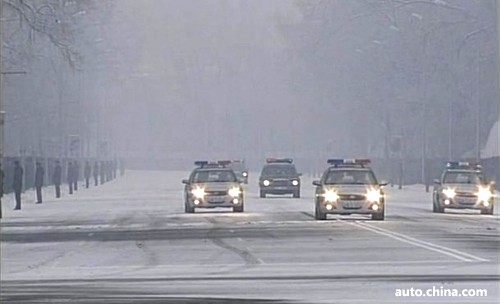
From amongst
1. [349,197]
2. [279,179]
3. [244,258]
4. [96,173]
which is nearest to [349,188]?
[349,197]

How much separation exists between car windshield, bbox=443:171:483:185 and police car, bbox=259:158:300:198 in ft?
58.4

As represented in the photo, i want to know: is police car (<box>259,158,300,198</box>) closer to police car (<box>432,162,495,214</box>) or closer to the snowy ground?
police car (<box>432,162,495,214</box>)

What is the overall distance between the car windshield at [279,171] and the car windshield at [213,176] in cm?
1888

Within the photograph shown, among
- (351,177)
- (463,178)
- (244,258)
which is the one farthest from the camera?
(463,178)

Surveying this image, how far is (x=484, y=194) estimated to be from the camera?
50688 mm

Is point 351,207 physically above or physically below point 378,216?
above

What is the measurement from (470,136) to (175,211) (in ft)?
167

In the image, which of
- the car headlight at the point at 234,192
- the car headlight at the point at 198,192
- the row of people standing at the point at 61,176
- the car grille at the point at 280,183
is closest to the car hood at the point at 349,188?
the car headlight at the point at 234,192

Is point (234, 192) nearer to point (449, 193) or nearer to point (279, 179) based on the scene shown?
point (449, 193)

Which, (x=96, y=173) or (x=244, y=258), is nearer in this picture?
(x=244, y=258)

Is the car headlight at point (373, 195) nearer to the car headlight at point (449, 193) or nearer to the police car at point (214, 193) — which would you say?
the police car at point (214, 193)

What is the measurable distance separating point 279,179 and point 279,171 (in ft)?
2.95

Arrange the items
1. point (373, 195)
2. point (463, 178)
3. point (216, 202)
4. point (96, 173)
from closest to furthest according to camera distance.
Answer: point (373, 195)
point (216, 202)
point (463, 178)
point (96, 173)

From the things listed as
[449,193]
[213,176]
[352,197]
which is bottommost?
[449,193]
